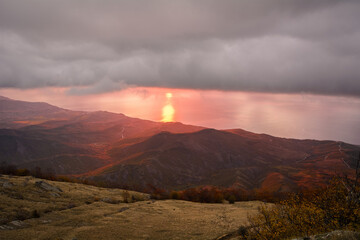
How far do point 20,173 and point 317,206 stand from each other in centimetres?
9607

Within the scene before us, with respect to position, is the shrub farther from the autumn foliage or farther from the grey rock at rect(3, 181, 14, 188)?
the autumn foliage

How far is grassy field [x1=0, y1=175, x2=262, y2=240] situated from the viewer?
30.1m

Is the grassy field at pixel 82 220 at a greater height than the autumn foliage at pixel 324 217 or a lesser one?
lesser

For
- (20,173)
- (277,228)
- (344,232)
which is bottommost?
(20,173)

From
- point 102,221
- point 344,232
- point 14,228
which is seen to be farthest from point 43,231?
point 344,232

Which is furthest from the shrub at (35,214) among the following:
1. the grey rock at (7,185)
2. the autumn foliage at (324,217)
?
the autumn foliage at (324,217)

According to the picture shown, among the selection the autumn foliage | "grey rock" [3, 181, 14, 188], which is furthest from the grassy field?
the autumn foliage

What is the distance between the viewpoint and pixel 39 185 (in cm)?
5031

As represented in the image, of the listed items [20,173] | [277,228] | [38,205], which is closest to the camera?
[277,228]

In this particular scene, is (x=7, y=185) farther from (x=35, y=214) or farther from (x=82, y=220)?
(x=82, y=220)

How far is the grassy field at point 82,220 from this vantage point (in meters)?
30.1

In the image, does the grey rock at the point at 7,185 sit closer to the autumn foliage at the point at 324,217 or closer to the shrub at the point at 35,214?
the shrub at the point at 35,214

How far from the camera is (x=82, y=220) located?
119ft

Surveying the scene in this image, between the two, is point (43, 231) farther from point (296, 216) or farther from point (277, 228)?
point (296, 216)
